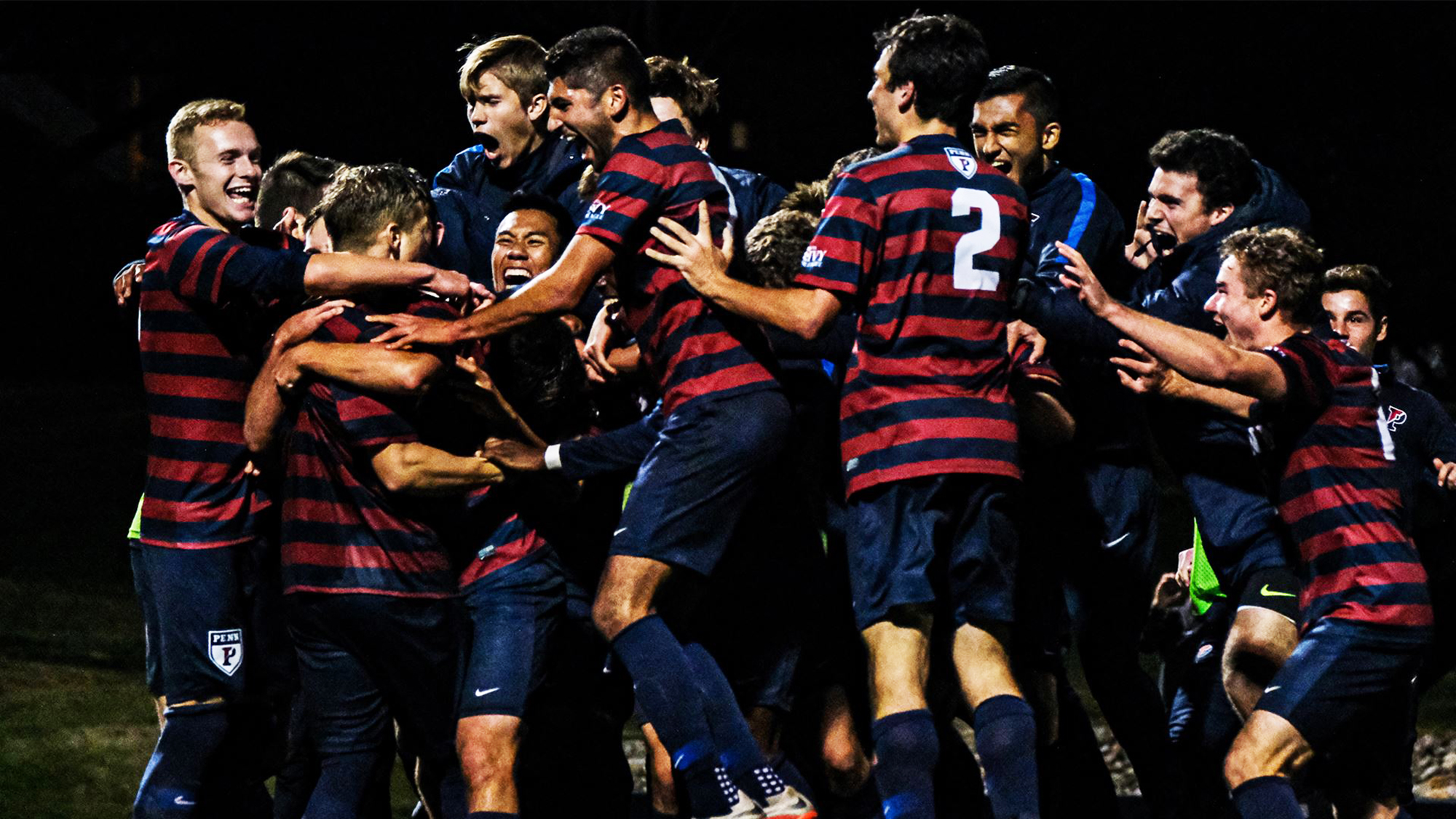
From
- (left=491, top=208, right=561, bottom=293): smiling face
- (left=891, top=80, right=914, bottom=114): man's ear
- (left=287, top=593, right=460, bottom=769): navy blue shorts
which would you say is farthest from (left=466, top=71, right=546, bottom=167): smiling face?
(left=287, top=593, right=460, bottom=769): navy blue shorts

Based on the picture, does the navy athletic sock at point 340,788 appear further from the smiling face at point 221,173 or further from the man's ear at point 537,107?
the man's ear at point 537,107

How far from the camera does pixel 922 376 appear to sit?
4.93 meters

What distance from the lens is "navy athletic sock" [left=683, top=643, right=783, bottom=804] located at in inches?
190

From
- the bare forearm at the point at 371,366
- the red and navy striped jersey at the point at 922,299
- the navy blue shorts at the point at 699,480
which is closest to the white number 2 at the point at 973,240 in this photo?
the red and navy striped jersey at the point at 922,299

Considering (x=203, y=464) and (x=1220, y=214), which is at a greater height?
(x=1220, y=214)

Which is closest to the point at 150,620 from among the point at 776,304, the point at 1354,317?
the point at 776,304

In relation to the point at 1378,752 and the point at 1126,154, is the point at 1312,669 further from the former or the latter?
the point at 1126,154

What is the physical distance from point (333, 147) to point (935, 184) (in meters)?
11.9

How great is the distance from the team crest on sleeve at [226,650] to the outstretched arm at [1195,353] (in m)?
2.58

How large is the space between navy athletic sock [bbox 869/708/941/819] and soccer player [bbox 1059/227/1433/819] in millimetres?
814

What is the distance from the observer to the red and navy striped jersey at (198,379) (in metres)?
5.27

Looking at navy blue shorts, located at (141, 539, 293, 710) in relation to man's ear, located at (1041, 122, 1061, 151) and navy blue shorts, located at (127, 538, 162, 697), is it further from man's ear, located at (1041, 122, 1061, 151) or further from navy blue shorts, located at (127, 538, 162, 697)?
man's ear, located at (1041, 122, 1061, 151)

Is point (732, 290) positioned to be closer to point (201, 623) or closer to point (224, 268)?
point (224, 268)

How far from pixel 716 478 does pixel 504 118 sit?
2.32 metres
